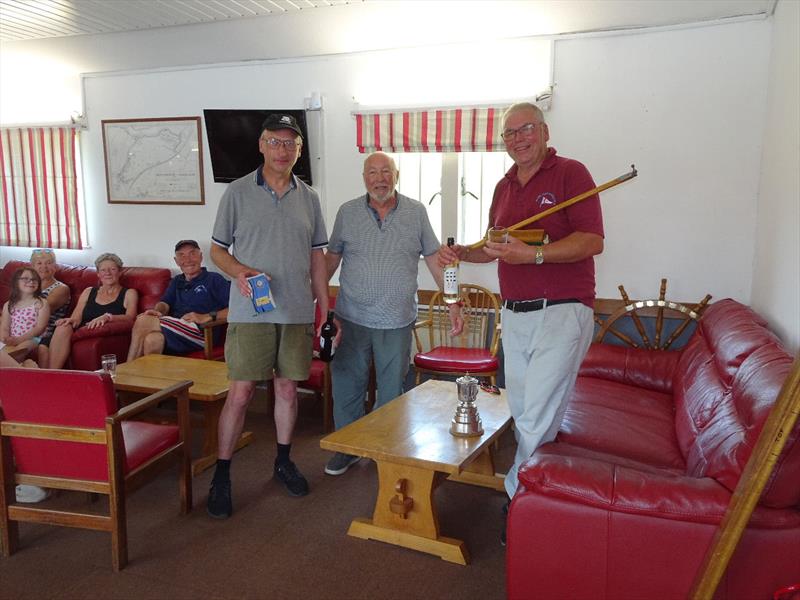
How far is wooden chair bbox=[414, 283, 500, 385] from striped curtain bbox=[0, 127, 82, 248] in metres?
3.44

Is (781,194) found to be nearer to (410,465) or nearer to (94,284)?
(410,465)

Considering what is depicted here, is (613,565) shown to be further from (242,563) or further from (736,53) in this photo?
(736,53)

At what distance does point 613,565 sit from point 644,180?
2.91 m

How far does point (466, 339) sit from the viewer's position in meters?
4.43

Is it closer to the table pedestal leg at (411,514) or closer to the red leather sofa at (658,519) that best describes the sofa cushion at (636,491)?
the red leather sofa at (658,519)

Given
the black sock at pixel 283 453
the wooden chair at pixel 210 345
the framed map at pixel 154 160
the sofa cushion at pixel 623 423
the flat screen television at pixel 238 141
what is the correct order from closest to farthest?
the sofa cushion at pixel 623 423
the black sock at pixel 283 453
the wooden chair at pixel 210 345
the flat screen television at pixel 238 141
the framed map at pixel 154 160

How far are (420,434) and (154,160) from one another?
12.7ft

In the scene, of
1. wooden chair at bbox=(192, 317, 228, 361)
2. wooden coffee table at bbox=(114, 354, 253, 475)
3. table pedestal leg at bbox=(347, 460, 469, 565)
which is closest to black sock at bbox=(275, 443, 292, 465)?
wooden coffee table at bbox=(114, 354, 253, 475)

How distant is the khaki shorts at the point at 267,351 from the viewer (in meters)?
2.59

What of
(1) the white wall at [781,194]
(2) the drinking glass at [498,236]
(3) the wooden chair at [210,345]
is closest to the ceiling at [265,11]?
(1) the white wall at [781,194]

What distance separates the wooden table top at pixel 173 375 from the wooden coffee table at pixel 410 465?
96 cm

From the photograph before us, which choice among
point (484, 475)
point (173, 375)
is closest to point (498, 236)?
point (484, 475)

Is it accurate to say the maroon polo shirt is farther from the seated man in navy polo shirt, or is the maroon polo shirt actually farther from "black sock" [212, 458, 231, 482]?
the seated man in navy polo shirt

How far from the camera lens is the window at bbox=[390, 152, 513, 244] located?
14.6 ft
